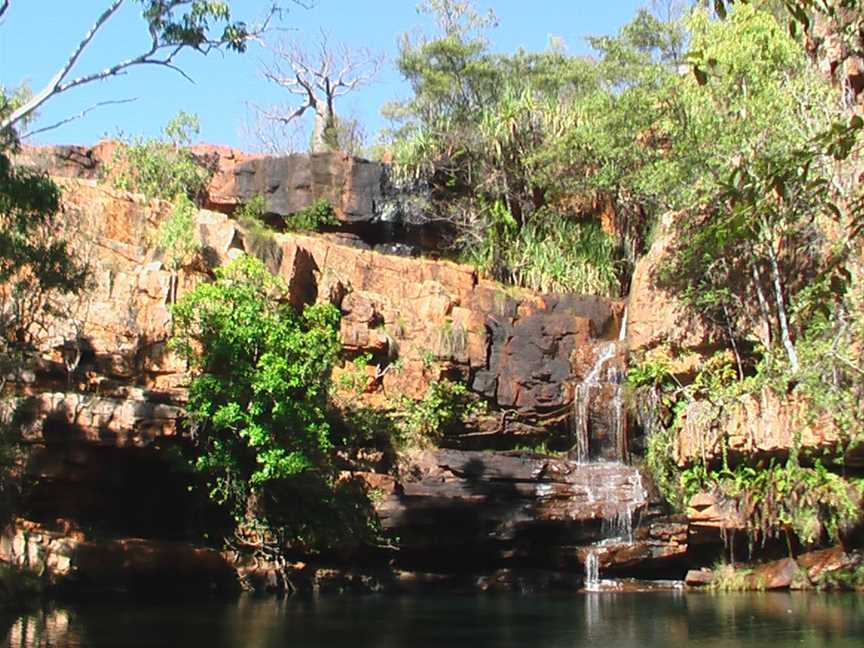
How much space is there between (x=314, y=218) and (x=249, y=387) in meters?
10.3

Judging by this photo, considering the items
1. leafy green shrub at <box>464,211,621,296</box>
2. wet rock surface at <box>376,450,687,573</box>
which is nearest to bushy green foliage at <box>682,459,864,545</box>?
wet rock surface at <box>376,450,687,573</box>

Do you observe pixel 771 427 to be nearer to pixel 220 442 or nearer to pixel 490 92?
pixel 220 442

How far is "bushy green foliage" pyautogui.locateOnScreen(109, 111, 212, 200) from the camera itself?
29.1m

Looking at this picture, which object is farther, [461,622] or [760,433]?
[760,433]

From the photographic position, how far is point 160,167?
29.5 metres

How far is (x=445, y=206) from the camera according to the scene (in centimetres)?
3180

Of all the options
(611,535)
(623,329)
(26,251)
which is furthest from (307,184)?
(611,535)

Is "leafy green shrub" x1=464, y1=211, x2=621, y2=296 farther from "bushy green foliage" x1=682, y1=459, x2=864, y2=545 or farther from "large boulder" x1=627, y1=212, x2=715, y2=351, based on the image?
"bushy green foliage" x1=682, y1=459, x2=864, y2=545

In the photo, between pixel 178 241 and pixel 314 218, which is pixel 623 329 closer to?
pixel 314 218

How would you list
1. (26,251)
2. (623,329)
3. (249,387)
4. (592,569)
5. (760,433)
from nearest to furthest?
(26,251)
(249,387)
(760,433)
(592,569)
(623,329)

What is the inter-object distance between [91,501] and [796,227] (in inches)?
666

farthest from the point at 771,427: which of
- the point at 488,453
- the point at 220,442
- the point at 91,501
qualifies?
the point at 91,501

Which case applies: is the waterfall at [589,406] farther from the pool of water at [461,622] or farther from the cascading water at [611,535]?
the pool of water at [461,622]

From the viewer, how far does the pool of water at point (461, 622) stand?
13.5 meters
